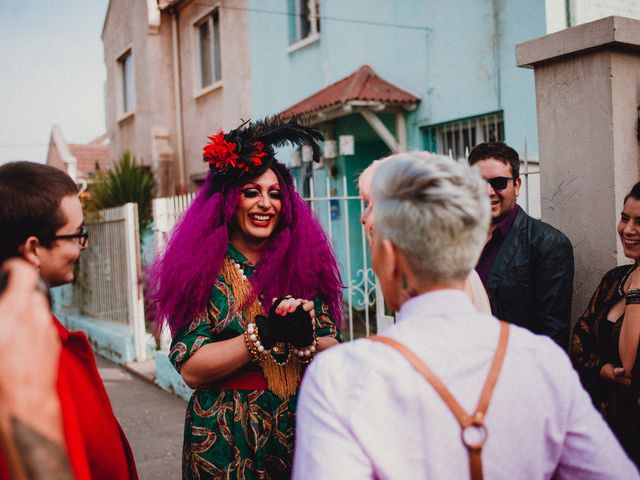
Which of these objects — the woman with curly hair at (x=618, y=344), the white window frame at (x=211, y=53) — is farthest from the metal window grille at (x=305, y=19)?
the woman with curly hair at (x=618, y=344)

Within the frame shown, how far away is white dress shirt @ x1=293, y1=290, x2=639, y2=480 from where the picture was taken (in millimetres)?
1191

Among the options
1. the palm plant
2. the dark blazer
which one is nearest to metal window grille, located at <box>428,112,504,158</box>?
the dark blazer

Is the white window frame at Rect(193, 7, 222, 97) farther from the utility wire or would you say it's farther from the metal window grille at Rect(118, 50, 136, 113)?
the metal window grille at Rect(118, 50, 136, 113)

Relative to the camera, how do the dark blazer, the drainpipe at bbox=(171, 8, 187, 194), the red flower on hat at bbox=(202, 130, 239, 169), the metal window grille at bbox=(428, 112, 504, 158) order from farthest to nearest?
the drainpipe at bbox=(171, 8, 187, 194) < the metal window grille at bbox=(428, 112, 504, 158) < the dark blazer < the red flower on hat at bbox=(202, 130, 239, 169)

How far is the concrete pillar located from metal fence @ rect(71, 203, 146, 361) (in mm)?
5127

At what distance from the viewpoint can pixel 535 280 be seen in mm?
2990

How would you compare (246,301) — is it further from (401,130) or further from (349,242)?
(401,130)

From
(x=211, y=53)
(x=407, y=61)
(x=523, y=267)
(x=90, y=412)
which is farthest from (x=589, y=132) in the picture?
(x=211, y=53)

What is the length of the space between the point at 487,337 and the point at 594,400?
156cm

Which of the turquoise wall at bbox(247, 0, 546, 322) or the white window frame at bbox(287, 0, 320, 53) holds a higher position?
the white window frame at bbox(287, 0, 320, 53)

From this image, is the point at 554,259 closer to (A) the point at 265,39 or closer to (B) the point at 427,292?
(B) the point at 427,292

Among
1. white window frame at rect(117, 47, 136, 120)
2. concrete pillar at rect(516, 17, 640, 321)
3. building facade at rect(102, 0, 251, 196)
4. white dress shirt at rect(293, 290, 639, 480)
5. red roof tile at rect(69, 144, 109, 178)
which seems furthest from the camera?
red roof tile at rect(69, 144, 109, 178)

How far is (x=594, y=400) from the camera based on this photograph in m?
2.55

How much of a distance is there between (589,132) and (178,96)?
12.0 metres
